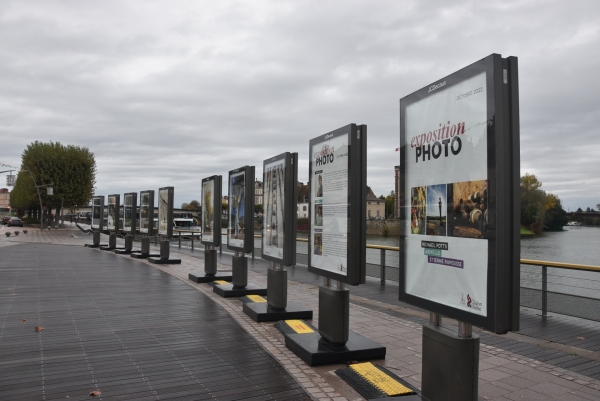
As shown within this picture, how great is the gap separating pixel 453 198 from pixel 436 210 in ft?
0.65

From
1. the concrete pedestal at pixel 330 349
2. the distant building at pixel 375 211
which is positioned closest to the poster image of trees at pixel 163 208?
the concrete pedestal at pixel 330 349

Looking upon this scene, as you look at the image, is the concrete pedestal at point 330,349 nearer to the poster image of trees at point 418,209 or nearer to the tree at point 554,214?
→ the poster image of trees at point 418,209

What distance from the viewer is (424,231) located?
367 centimetres

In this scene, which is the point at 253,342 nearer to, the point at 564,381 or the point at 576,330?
the point at 564,381

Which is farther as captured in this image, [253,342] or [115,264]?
[115,264]

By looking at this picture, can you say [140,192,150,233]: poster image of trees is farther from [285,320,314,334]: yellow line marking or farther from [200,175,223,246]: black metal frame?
[285,320,314,334]: yellow line marking

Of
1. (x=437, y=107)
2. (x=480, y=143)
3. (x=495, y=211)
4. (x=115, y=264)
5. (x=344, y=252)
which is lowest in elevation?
(x=115, y=264)

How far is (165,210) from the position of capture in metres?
15.8

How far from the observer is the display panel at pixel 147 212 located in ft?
56.2

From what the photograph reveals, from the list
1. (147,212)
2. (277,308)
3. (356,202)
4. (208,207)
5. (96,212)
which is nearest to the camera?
(356,202)

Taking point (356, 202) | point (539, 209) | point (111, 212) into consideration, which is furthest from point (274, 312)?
point (539, 209)

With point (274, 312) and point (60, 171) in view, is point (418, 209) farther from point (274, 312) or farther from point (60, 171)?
point (60, 171)

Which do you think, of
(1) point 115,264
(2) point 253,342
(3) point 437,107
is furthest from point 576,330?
(1) point 115,264

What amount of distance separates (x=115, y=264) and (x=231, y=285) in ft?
24.1
